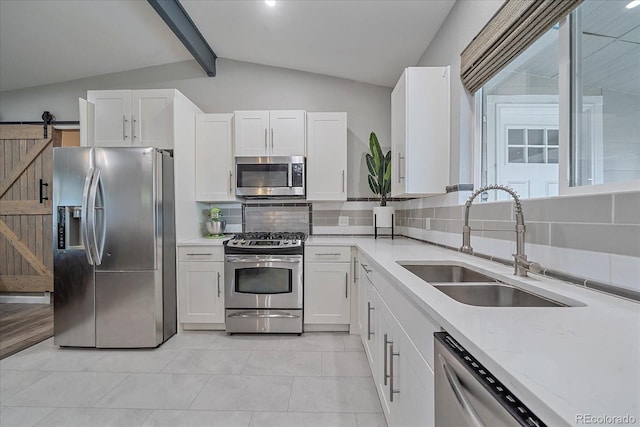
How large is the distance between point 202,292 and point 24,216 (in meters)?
2.92

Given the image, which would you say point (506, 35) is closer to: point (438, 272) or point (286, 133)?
point (438, 272)

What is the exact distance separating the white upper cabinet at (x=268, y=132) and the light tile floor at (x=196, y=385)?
6.11 feet

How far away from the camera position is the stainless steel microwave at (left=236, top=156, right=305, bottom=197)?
3.02m

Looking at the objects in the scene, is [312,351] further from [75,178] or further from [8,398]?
[75,178]

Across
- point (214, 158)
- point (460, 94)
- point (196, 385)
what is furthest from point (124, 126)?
point (460, 94)

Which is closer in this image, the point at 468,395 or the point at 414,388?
the point at 468,395

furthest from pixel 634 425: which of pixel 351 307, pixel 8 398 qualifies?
pixel 8 398

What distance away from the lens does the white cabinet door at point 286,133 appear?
10.1ft

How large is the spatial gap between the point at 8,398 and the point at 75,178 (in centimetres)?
159

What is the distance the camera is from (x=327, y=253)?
2801 millimetres

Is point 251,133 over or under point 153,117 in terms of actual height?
under

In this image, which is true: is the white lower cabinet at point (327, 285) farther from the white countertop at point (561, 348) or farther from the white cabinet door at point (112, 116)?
the white cabinet door at point (112, 116)

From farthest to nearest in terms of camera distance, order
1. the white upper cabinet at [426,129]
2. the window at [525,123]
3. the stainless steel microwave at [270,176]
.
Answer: the stainless steel microwave at [270,176], the white upper cabinet at [426,129], the window at [525,123]

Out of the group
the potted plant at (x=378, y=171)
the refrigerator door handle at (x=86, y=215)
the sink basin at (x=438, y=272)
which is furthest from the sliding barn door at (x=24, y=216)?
the sink basin at (x=438, y=272)
